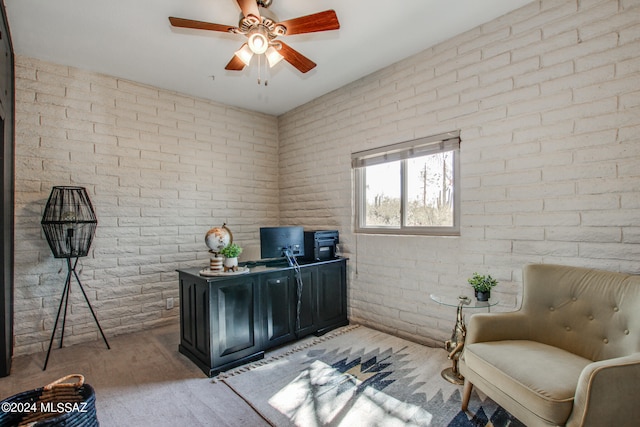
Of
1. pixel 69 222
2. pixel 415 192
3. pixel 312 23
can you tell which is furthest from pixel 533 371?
pixel 69 222

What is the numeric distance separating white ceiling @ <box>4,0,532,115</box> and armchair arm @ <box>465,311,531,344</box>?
2.14 m

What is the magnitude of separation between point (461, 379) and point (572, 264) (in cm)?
108

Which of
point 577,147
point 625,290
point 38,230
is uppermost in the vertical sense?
point 577,147

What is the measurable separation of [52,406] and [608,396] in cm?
272

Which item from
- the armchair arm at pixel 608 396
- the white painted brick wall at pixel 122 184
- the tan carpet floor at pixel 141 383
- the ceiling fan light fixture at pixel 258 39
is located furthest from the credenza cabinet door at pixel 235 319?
the armchair arm at pixel 608 396

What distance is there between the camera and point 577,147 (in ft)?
6.67

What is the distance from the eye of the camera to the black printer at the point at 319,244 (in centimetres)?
321

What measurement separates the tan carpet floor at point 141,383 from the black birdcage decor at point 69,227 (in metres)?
0.18

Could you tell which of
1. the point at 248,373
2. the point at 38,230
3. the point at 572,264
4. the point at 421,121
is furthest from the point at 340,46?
the point at 38,230

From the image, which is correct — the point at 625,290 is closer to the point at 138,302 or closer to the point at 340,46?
the point at 340,46

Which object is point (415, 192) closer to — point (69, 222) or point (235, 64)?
point (235, 64)

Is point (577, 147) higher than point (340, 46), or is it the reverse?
point (340, 46)

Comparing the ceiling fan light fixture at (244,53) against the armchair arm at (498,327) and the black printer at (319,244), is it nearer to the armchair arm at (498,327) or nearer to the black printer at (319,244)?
the black printer at (319,244)

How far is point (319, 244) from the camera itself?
10.6 ft
